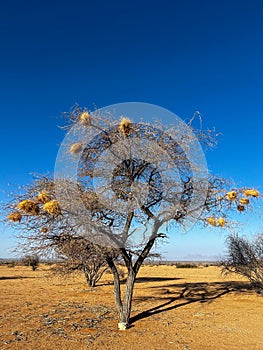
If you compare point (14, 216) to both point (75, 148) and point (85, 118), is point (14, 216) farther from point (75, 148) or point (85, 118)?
point (85, 118)

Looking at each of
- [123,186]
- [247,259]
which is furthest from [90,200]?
[247,259]

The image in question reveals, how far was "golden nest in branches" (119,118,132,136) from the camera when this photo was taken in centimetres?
802

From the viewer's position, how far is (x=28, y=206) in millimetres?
7160

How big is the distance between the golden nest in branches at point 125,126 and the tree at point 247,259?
12.1 m

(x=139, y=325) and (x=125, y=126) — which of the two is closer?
(x=125, y=126)

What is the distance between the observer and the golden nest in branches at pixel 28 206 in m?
7.05

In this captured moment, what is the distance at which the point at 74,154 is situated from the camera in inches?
336

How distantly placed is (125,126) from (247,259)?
12998 millimetres

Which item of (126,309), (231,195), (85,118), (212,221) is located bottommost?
(126,309)

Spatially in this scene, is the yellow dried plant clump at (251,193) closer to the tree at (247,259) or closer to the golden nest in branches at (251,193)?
the golden nest in branches at (251,193)

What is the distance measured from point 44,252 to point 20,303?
19.8ft

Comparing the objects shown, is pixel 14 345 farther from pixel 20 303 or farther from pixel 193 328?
pixel 20 303

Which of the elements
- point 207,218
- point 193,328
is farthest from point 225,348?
point 207,218

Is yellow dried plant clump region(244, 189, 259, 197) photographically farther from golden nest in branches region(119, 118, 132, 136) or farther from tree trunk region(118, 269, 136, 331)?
tree trunk region(118, 269, 136, 331)
